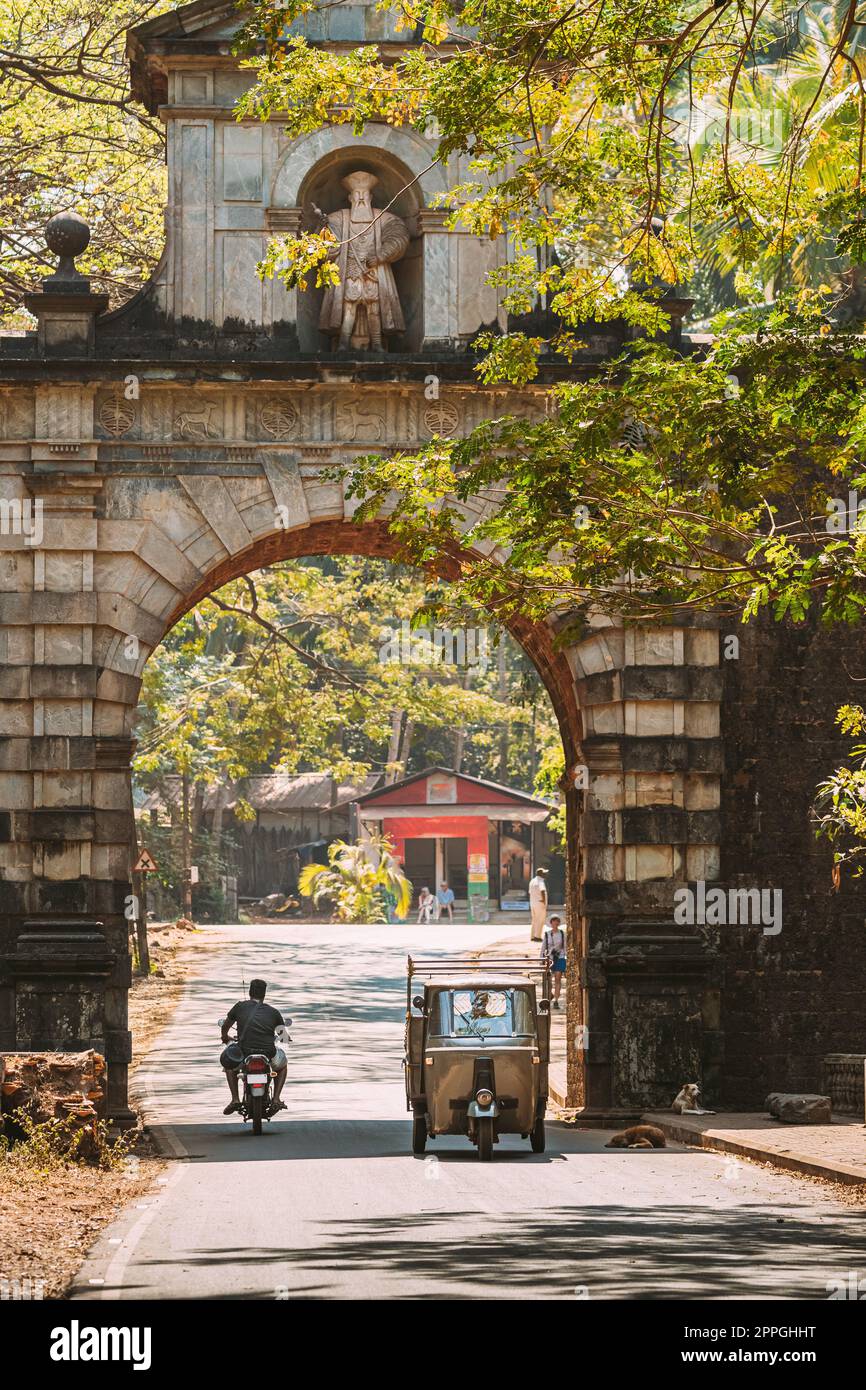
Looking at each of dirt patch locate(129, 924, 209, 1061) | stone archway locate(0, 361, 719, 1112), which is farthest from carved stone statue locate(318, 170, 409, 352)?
dirt patch locate(129, 924, 209, 1061)

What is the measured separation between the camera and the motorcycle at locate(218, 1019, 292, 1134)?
16797 mm

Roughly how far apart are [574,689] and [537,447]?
6.53 m

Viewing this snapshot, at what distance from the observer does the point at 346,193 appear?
1948 cm

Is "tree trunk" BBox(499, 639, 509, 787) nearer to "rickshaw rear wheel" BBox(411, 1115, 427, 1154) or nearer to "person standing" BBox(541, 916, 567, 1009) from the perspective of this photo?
"person standing" BBox(541, 916, 567, 1009)

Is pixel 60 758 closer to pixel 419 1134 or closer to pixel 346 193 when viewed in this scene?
pixel 419 1134

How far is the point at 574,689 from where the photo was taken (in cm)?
1862

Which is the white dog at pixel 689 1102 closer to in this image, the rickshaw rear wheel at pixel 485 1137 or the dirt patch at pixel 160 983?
the rickshaw rear wheel at pixel 485 1137

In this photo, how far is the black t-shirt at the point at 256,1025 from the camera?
55.3 feet

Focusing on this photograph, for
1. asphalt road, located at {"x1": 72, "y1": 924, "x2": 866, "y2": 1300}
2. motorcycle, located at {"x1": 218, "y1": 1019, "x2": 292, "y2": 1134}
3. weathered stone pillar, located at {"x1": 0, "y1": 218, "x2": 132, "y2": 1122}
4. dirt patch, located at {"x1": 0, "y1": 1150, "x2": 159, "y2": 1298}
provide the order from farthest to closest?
weathered stone pillar, located at {"x1": 0, "y1": 218, "x2": 132, "y2": 1122}
motorcycle, located at {"x1": 218, "y1": 1019, "x2": 292, "y2": 1134}
dirt patch, located at {"x1": 0, "y1": 1150, "x2": 159, "y2": 1298}
asphalt road, located at {"x1": 72, "y1": 924, "x2": 866, "y2": 1300}

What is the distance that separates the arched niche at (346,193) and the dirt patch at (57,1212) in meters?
7.86

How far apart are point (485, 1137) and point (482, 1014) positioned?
Answer: 975 millimetres

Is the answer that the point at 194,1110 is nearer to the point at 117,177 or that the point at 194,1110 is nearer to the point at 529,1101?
the point at 529,1101

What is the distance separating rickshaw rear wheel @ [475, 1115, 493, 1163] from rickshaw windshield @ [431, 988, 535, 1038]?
686 mm

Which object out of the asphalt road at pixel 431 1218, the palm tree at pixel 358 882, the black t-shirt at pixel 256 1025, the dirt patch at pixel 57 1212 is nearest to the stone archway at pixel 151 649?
the black t-shirt at pixel 256 1025
